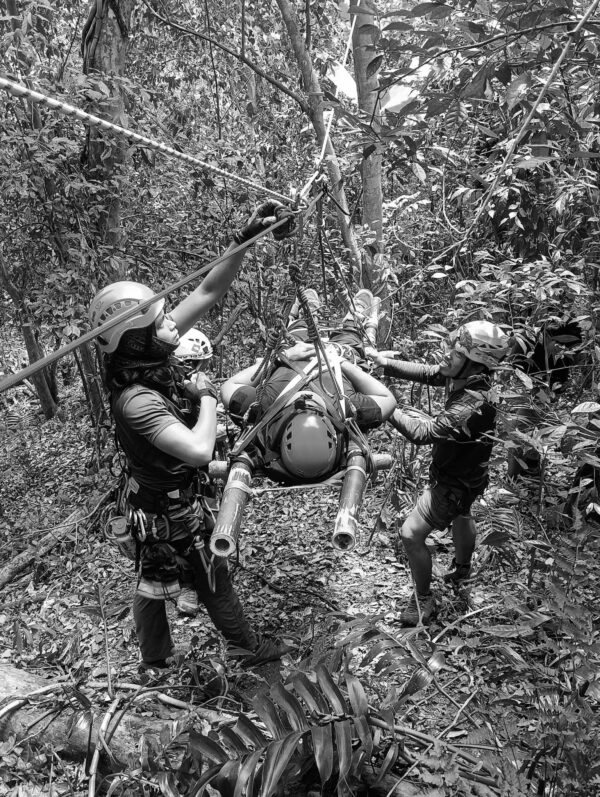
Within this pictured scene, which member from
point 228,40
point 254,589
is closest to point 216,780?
point 254,589

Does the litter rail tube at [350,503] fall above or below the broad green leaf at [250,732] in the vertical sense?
above

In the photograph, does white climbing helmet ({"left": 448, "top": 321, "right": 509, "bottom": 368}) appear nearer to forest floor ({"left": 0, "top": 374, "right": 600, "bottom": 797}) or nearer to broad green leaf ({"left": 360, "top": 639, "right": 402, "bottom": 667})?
forest floor ({"left": 0, "top": 374, "right": 600, "bottom": 797})

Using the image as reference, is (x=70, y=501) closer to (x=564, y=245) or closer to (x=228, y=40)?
(x=564, y=245)

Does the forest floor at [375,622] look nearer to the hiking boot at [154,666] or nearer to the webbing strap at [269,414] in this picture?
the hiking boot at [154,666]

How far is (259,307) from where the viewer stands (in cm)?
618

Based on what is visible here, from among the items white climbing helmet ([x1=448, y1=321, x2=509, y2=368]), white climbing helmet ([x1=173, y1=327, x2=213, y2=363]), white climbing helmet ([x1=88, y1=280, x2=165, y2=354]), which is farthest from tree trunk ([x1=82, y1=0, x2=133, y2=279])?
white climbing helmet ([x1=448, y1=321, x2=509, y2=368])

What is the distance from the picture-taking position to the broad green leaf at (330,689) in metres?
2.15

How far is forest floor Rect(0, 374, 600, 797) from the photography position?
1971mm

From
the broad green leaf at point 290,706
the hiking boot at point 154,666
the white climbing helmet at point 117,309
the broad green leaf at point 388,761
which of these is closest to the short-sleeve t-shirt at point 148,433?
the white climbing helmet at point 117,309

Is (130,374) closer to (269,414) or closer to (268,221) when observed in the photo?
(269,414)

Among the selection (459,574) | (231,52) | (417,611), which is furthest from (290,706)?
(231,52)

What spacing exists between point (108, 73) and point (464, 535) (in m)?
4.52

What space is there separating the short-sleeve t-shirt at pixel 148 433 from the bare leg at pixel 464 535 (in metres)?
1.74

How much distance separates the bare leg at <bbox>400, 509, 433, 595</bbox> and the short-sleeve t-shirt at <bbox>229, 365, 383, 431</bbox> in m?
0.85
